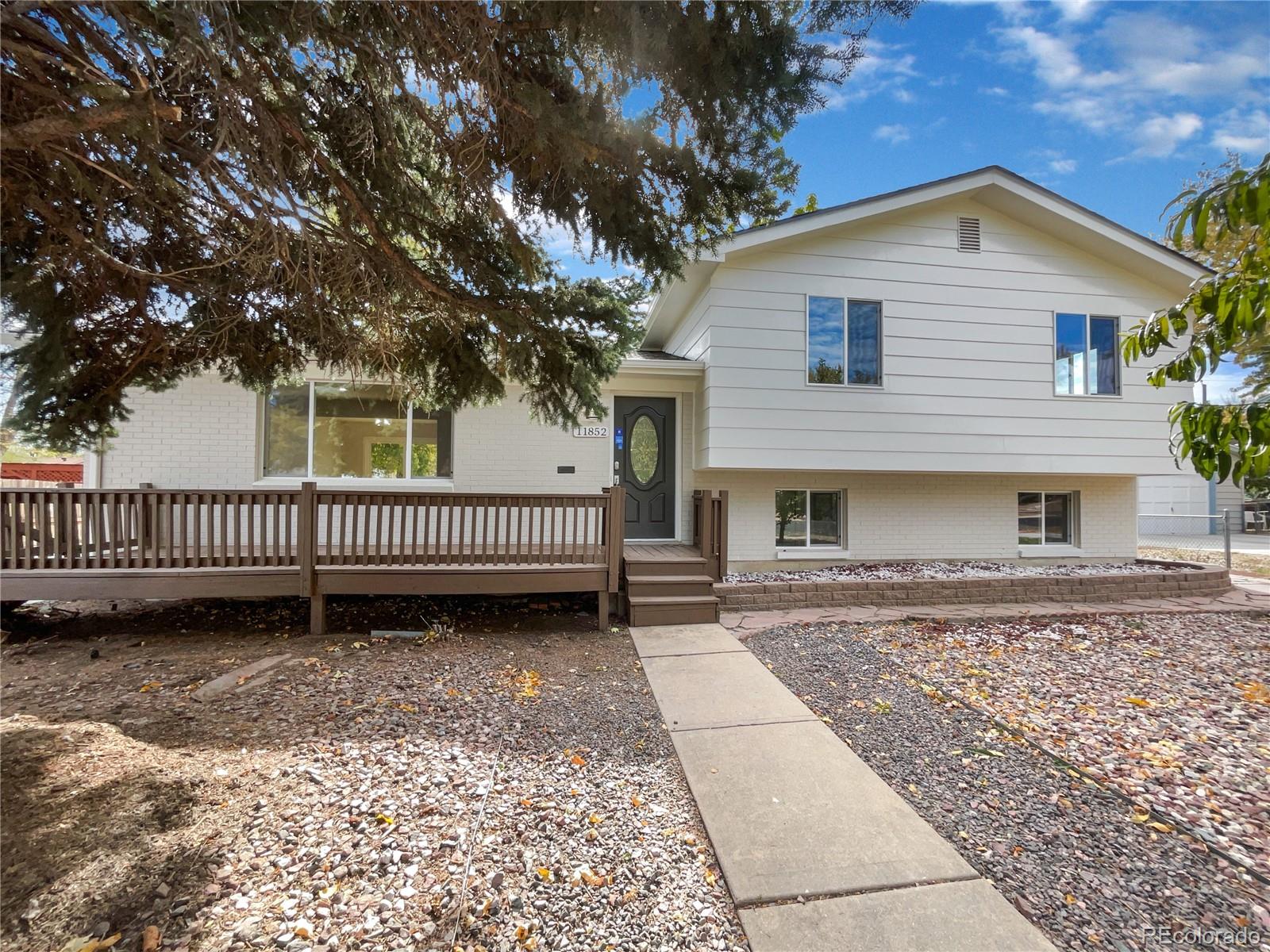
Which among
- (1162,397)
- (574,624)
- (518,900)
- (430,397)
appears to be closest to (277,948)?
(518,900)

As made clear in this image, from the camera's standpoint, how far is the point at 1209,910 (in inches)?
72.7

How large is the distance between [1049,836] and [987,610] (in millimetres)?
4557

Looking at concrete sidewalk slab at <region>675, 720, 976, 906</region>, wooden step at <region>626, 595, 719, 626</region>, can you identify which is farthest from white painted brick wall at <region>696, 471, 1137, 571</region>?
concrete sidewalk slab at <region>675, 720, 976, 906</region>

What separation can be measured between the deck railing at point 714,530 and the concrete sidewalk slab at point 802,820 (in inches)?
121

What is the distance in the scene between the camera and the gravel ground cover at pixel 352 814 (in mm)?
1779

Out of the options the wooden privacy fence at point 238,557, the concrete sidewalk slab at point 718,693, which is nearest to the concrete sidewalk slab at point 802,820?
the concrete sidewalk slab at point 718,693

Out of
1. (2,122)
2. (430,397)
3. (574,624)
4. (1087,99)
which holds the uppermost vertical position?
(1087,99)

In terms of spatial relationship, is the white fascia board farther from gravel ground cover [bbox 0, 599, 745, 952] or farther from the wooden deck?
gravel ground cover [bbox 0, 599, 745, 952]

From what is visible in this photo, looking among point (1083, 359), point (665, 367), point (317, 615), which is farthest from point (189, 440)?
point (1083, 359)

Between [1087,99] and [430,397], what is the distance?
23.8 ft

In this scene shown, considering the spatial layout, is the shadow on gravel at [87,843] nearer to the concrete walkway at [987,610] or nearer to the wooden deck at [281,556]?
the wooden deck at [281,556]

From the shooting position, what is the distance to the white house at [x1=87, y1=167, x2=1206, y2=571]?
718 centimetres

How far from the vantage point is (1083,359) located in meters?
7.91

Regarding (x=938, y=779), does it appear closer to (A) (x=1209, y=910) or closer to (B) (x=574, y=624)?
(A) (x=1209, y=910)
